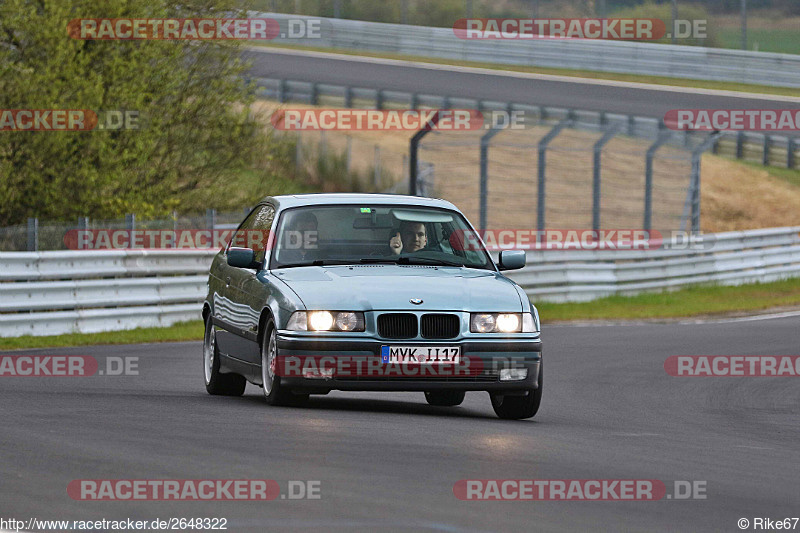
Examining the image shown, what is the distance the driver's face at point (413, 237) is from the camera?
1109 centimetres

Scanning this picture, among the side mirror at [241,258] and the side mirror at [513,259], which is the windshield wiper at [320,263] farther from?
the side mirror at [513,259]

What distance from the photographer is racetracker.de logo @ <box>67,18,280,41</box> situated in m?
23.9

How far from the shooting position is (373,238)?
1108cm

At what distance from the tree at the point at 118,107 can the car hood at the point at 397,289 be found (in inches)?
498

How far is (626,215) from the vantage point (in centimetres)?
3628

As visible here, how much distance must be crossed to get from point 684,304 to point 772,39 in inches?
1029

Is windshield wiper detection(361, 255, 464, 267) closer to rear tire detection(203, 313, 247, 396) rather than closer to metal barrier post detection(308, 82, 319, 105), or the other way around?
rear tire detection(203, 313, 247, 396)

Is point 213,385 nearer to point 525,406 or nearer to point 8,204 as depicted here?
point 525,406

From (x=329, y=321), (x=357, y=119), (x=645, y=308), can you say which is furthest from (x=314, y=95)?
(x=329, y=321)

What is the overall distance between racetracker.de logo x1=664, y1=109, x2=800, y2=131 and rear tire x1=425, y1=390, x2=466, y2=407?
25425 millimetres

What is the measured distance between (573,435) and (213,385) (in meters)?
3.63

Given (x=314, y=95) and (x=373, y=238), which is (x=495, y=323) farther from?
(x=314, y=95)

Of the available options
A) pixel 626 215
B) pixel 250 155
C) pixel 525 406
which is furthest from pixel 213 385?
pixel 626 215

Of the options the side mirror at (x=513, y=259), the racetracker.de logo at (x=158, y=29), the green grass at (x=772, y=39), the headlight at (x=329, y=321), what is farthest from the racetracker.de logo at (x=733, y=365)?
the green grass at (x=772, y=39)
